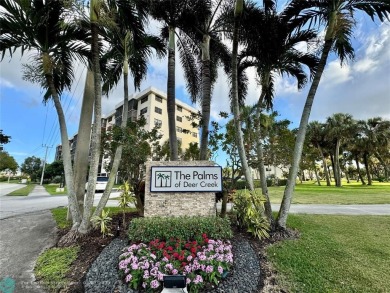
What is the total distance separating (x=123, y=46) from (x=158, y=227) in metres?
5.07

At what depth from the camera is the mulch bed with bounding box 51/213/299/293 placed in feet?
12.8

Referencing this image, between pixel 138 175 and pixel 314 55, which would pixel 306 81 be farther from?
pixel 138 175

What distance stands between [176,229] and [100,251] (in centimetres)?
163

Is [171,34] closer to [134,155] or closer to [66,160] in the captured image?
[134,155]

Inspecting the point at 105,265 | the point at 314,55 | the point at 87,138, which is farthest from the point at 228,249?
the point at 314,55

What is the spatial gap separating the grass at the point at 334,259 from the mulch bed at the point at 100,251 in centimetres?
17

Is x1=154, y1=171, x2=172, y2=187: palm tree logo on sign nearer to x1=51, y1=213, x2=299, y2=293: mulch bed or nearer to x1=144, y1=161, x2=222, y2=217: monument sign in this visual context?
x1=144, y1=161, x2=222, y2=217: monument sign

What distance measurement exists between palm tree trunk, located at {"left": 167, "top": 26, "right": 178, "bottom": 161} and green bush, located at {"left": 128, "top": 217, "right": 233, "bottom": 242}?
2.96 m

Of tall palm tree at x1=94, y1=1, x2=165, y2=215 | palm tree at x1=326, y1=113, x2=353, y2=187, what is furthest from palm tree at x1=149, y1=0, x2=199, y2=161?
palm tree at x1=326, y1=113, x2=353, y2=187

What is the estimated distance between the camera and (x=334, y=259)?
4.84m

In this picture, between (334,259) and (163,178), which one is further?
(163,178)

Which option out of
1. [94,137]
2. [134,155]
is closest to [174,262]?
[94,137]

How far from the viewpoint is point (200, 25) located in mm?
8461

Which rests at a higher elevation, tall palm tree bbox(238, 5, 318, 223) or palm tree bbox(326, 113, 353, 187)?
palm tree bbox(326, 113, 353, 187)
